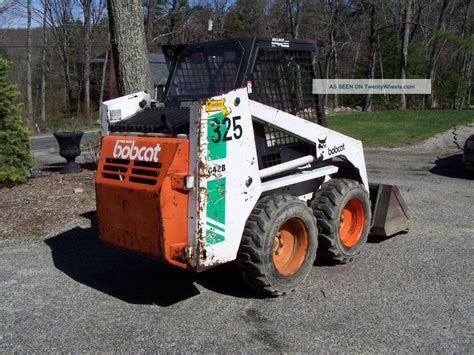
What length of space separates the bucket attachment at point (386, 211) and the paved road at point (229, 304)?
187 mm

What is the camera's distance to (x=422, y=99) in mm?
36250

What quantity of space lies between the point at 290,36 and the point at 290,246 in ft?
123

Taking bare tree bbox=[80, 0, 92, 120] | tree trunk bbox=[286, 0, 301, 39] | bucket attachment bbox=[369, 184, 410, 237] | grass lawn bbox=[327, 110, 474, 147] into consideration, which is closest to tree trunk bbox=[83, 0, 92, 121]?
bare tree bbox=[80, 0, 92, 120]

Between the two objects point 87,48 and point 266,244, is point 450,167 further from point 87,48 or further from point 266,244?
point 87,48

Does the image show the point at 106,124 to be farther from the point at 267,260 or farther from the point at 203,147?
the point at 267,260

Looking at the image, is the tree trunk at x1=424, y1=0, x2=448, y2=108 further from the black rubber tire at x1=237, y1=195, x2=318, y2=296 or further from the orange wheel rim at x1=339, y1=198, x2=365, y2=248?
the black rubber tire at x1=237, y1=195, x2=318, y2=296

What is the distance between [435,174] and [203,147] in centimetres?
877

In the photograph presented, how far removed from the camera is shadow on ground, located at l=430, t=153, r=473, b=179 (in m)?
11.1

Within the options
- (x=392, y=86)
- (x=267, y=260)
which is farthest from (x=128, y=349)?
(x=392, y=86)

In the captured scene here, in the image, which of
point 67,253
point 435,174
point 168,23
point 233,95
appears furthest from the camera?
point 168,23

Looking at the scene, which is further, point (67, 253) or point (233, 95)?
point (67, 253)

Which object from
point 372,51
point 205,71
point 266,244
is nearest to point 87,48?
point 372,51

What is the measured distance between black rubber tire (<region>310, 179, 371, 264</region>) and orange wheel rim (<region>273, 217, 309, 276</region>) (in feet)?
1.38

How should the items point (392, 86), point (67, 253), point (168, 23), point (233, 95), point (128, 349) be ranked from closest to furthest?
1. point (128, 349)
2. point (233, 95)
3. point (67, 253)
4. point (392, 86)
5. point (168, 23)
